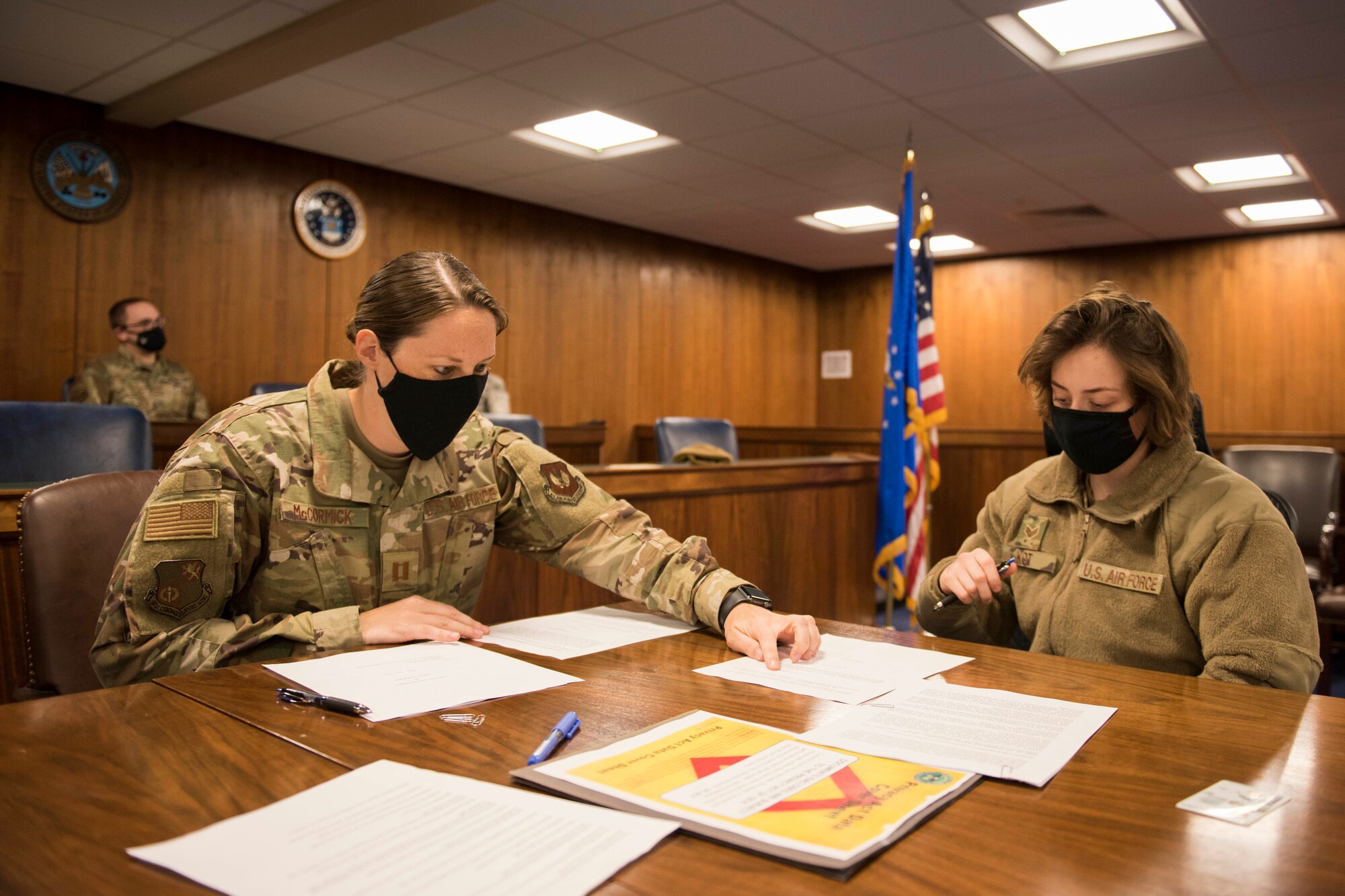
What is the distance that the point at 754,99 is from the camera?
15.6 feet

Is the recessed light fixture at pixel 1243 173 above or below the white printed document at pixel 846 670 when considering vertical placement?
above

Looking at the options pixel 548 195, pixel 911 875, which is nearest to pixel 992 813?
pixel 911 875

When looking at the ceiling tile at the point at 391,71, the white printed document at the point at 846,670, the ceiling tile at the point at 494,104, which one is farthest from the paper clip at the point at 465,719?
the ceiling tile at the point at 494,104

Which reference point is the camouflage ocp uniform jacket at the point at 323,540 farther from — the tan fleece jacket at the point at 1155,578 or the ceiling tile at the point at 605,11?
the ceiling tile at the point at 605,11

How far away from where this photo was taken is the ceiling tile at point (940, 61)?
397 cm

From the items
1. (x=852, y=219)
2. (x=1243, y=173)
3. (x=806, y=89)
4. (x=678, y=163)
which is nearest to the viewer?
(x=806, y=89)

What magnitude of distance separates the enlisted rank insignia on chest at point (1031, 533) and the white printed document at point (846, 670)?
0.41 metres

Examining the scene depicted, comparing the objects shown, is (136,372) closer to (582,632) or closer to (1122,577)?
(582,632)

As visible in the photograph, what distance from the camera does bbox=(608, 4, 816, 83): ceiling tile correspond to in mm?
3818

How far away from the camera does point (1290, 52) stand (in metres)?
4.03

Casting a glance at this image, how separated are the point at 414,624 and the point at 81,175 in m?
4.82

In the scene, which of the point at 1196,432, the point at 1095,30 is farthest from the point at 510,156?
the point at 1196,432

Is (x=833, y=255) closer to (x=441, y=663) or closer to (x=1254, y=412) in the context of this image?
(x=1254, y=412)

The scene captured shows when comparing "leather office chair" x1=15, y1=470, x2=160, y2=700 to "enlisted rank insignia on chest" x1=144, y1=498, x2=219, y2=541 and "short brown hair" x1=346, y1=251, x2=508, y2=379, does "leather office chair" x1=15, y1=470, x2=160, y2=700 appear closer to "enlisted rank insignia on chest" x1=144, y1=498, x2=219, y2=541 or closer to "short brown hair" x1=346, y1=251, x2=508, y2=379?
"enlisted rank insignia on chest" x1=144, y1=498, x2=219, y2=541
